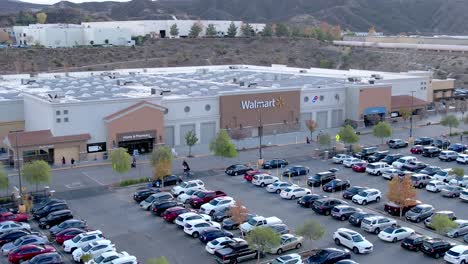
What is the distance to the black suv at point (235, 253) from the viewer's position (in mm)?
19891

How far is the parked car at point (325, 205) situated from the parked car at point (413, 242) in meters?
4.44

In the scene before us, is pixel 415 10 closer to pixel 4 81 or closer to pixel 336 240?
pixel 4 81

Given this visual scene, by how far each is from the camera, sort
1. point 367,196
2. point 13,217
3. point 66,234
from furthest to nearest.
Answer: point 367,196 → point 13,217 → point 66,234

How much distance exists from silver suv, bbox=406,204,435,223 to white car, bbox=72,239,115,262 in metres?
12.5

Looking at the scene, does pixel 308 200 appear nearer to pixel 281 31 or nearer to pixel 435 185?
pixel 435 185

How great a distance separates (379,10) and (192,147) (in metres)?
166

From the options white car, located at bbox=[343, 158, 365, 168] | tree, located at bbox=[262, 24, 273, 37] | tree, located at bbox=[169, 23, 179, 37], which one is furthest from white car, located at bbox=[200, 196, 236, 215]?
tree, located at bbox=[262, 24, 273, 37]

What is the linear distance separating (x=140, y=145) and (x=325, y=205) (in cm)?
1630

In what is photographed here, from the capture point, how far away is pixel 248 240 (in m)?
19.5

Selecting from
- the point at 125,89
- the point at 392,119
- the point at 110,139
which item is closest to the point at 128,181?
the point at 110,139

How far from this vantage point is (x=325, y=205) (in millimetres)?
25469

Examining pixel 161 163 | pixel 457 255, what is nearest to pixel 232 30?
pixel 161 163

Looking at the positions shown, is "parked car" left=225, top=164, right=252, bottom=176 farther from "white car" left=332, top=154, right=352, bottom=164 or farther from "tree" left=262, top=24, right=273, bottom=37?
"tree" left=262, top=24, right=273, bottom=37

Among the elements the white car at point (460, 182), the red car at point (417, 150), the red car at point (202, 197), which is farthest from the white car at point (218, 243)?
the red car at point (417, 150)
